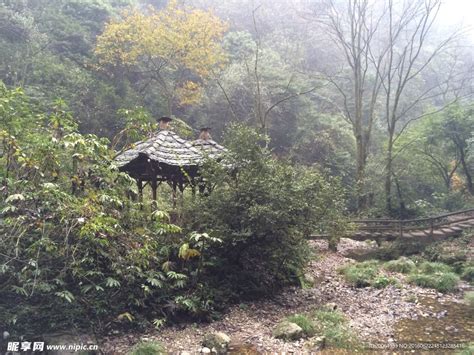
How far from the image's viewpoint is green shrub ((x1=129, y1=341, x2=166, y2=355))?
14.3 feet

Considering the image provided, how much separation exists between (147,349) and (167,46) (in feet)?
50.4

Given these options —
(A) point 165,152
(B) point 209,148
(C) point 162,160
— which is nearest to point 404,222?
(B) point 209,148

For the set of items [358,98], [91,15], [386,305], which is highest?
[91,15]

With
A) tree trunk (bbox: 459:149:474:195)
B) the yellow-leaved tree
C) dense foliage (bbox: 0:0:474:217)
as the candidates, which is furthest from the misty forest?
the yellow-leaved tree

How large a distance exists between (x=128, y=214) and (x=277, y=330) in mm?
2632

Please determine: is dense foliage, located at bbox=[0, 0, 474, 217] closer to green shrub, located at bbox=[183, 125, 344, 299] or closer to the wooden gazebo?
the wooden gazebo

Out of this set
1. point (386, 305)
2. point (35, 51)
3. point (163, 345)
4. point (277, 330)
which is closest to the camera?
point (163, 345)

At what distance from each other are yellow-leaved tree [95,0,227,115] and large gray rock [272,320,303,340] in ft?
45.1

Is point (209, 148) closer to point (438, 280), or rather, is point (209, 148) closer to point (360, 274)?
point (360, 274)

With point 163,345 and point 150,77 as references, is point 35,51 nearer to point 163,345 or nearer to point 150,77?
point 150,77

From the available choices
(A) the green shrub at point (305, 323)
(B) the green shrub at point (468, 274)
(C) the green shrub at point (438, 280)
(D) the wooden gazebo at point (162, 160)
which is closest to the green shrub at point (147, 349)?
(A) the green shrub at point (305, 323)

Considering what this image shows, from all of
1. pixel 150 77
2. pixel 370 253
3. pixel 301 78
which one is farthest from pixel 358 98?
pixel 150 77

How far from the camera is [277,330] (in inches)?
208

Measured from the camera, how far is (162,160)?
6.41 meters
